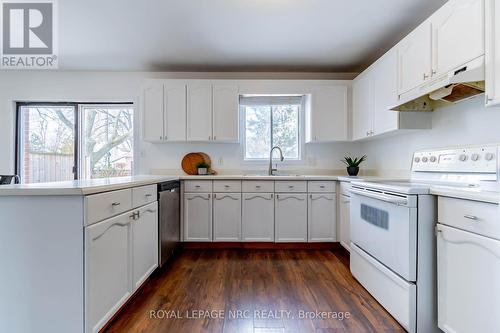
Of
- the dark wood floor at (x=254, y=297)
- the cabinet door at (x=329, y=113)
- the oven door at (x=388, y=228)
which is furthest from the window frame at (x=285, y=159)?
the oven door at (x=388, y=228)

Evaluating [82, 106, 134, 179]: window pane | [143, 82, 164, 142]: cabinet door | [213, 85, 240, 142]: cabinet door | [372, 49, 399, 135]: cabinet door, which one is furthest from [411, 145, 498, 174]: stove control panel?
[82, 106, 134, 179]: window pane

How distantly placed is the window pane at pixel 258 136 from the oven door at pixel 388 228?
5.44 ft

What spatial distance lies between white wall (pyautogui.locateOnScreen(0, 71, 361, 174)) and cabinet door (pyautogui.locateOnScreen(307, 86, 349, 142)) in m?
0.32

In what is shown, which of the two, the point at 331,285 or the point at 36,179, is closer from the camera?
the point at 331,285

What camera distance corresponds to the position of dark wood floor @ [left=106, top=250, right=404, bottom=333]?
62.4 inches

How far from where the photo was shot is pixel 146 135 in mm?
3301

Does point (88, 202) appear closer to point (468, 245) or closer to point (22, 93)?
point (468, 245)

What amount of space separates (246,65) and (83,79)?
2330 mm

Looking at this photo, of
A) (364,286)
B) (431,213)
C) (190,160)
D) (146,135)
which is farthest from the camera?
(190,160)

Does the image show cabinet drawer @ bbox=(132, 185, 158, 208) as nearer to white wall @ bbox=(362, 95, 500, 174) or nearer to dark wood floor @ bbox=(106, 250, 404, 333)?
dark wood floor @ bbox=(106, 250, 404, 333)

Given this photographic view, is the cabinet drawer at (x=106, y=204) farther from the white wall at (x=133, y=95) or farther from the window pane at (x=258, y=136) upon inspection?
the window pane at (x=258, y=136)

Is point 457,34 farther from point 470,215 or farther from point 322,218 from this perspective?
point 322,218

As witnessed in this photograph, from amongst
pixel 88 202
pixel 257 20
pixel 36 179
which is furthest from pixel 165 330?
pixel 36 179

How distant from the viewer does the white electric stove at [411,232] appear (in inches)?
57.9
